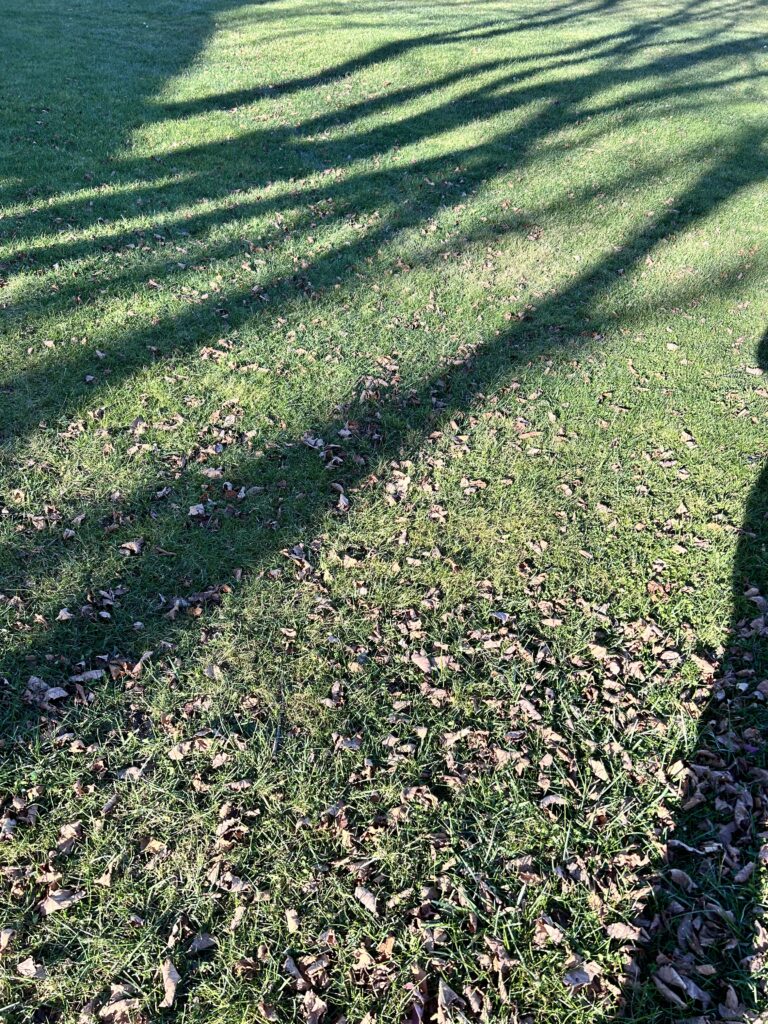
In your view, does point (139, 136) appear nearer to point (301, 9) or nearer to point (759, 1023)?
point (301, 9)

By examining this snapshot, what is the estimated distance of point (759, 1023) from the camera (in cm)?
270

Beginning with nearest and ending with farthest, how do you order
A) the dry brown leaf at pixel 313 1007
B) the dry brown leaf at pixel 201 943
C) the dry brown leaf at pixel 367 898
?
the dry brown leaf at pixel 313 1007
the dry brown leaf at pixel 201 943
the dry brown leaf at pixel 367 898

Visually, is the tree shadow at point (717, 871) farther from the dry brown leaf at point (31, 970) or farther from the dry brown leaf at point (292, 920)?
the dry brown leaf at point (31, 970)

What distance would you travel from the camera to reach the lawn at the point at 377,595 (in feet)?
9.50

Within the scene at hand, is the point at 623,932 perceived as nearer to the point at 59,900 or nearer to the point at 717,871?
the point at 717,871

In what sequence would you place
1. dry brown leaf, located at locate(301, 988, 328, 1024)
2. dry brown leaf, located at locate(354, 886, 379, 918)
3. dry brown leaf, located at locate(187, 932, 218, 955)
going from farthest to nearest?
→ dry brown leaf, located at locate(354, 886, 379, 918), dry brown leaf, located at locate(187, 932, 218, 955), dry brown leaf, located at locate(301, 988, 328, 1024)

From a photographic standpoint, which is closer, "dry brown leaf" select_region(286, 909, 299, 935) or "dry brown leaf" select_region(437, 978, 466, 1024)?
"dry brown leaf" select_region(437, 978, 466, 1024)

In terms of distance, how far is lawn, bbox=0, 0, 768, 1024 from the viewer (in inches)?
114

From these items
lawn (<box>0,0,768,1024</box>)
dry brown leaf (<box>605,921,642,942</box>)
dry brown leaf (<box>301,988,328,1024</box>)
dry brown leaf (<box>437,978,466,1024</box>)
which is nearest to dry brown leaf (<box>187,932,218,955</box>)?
lawn (<box>0,0,768,1024</box>)

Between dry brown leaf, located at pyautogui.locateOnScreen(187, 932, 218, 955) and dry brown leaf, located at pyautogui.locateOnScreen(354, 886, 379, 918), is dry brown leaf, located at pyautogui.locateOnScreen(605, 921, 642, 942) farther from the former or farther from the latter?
dry brown leaf, located at pyautogui.locateOnScreen(187, 932, 218, 955)

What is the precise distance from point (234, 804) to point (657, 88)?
15459mm

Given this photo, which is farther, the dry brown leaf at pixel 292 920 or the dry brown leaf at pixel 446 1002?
the dry brown leaf at pixel 292 920

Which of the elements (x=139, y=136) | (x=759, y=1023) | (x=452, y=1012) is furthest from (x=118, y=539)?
(x=139, y=136)

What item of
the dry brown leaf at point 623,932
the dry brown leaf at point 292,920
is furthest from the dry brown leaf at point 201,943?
the dry brown leaf at point 623,932
